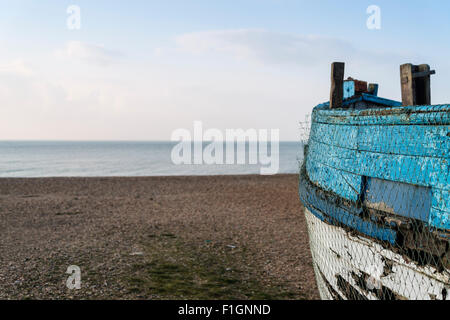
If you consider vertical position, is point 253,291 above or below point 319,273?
below

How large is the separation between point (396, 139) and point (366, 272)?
5.37 feet

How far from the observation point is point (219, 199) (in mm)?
19031

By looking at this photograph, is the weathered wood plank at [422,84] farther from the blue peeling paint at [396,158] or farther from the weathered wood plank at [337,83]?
the weathered wood plank at [337,83]

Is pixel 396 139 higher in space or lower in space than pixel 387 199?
higher

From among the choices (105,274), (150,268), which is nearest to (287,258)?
(150,268)

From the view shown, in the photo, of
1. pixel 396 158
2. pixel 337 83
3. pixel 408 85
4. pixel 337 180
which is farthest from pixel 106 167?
pixel 396 158

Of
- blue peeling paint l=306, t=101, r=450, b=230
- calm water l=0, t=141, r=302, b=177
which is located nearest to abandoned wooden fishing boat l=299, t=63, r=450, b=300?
blue peeling paint l=306, t=101, r=450, b=230

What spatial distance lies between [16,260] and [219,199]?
36.4 ft

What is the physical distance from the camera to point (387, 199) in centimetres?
433

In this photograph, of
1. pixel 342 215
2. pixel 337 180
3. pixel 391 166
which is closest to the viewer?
pixel 391 166

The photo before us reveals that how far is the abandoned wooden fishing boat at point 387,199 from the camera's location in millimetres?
3660

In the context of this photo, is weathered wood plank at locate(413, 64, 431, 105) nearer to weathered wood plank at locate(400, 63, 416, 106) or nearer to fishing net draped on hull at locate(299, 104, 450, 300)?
weathered wood plank at locate(400, 63, 416, 106)

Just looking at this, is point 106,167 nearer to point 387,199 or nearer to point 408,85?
point 408,85
